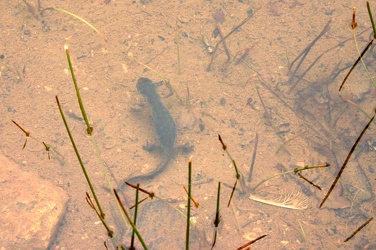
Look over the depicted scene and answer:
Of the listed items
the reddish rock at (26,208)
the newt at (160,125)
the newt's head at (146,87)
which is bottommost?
the reddish rock at (26,208)

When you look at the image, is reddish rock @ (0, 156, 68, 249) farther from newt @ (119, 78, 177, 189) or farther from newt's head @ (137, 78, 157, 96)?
newt's head @ (137, 78, 157, 96)

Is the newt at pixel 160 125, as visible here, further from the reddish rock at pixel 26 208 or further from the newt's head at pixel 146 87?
the reddish rock at pixel 26 208

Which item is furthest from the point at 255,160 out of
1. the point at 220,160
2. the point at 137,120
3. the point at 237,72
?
the point at 137,120

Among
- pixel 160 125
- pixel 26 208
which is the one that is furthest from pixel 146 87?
pixel 26 208

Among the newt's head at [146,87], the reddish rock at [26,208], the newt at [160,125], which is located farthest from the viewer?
the newt's head at [146,87]

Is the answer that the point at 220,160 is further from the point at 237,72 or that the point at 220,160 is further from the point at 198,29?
the point at 198,29

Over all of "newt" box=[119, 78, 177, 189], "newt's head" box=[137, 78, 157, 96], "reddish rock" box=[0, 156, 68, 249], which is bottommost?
"reddish rock" box=[0, 156, 68, 249]

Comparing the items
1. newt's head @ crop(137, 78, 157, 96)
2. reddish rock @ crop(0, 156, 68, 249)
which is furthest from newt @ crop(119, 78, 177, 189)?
→ reddish rock @ crop(0, 156, 68, 249)

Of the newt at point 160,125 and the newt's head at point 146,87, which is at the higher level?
the newt's head at point 146,87

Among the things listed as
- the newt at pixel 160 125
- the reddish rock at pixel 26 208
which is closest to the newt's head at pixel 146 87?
the newt at pixel 160 125

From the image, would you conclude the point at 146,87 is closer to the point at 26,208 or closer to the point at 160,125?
the point at 160,125
